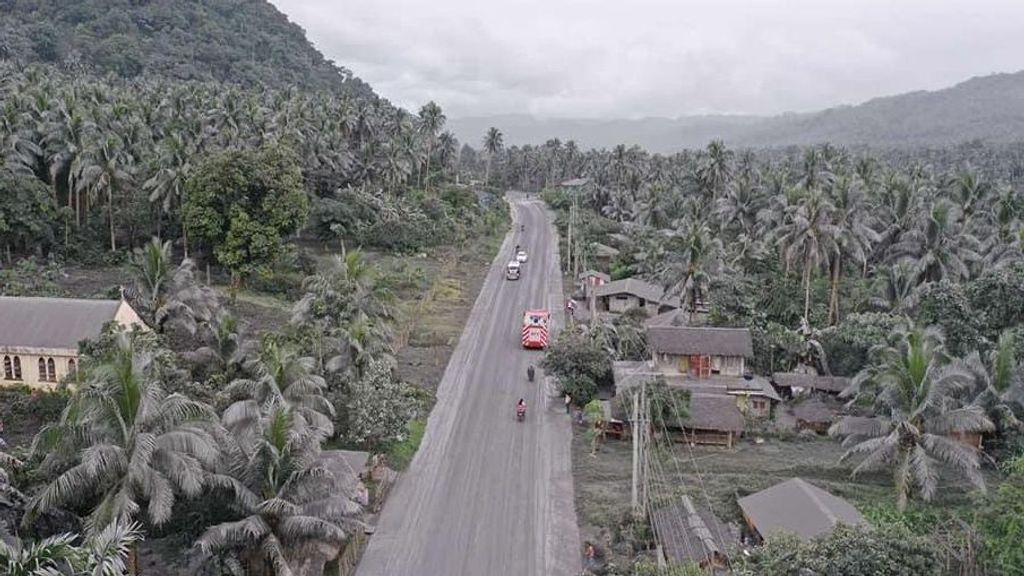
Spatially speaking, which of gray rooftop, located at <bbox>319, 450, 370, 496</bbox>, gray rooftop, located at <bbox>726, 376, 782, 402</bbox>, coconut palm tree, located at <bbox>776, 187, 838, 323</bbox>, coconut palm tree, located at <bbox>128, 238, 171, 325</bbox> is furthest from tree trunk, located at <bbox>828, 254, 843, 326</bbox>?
coconut palm tree, located at <bbox>128, 238, 171, 325</bbox>

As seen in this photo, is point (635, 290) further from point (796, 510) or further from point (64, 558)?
point (64, 558)

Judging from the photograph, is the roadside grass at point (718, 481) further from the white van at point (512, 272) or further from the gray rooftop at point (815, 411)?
the white van at point (512, 272)

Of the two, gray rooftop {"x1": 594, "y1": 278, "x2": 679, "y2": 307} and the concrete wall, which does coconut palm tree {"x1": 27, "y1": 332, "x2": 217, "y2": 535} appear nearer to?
gray rooftop {"x1": 594, "y1": 278, "x2": 679, "y2": 307}

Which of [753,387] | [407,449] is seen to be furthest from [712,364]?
[407,449]

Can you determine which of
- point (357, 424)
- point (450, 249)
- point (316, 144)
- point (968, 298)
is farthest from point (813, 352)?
point (316, 144)

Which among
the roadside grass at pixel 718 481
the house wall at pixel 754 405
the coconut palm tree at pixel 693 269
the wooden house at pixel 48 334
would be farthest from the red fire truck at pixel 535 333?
the wooden house at pixel 48 334
